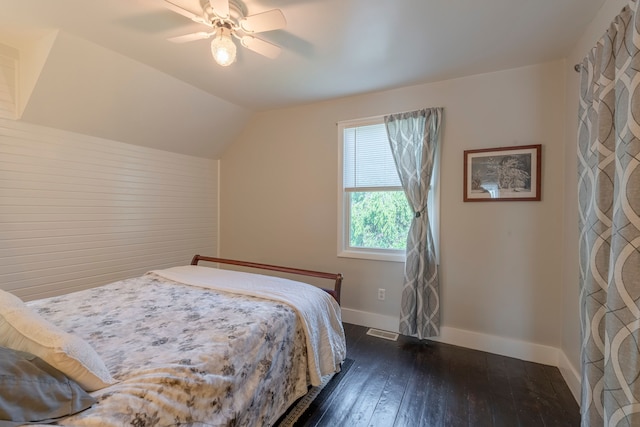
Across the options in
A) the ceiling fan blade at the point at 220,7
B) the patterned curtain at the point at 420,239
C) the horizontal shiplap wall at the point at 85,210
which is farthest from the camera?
the patterned curtain at the point at 420,239

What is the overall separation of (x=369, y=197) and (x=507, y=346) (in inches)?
73.1

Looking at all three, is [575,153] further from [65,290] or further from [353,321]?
[65,290]

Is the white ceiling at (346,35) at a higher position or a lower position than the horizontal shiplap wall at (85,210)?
higher

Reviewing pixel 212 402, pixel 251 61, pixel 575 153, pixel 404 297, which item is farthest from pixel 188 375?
pixel 575 153

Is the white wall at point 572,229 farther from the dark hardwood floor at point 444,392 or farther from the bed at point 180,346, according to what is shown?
the bed at point 180,346

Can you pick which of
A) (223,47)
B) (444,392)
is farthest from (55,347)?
(444,392)

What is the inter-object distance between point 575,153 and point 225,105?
3365 millimetres

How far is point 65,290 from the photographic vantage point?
103 inches

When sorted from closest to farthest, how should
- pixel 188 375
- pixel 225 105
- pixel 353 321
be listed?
pixel 188 375, pixel 353 321, pixel 225 105

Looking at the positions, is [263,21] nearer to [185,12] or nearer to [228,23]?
[228,23]

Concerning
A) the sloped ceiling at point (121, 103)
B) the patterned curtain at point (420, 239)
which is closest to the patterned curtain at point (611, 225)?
the patterned curtain at point (420, 239)

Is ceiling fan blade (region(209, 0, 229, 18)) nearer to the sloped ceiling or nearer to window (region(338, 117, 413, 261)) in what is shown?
the sloped ceiling

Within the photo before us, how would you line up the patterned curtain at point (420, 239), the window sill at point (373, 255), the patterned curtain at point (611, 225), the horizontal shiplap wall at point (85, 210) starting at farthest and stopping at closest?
the window sill at point (373, 255) < the patterned curtain at point (420, 239) < the horizontal shiplap wall at point (85, 210) < the patterned curtain at point (611, 225)

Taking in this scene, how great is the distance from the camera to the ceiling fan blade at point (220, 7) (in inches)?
58.6
